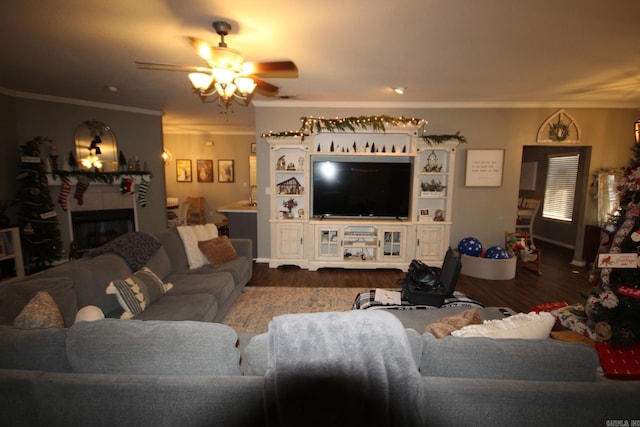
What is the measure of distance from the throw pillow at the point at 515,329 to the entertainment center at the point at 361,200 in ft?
10.1

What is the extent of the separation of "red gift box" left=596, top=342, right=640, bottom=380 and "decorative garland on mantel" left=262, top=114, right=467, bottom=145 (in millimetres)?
3180

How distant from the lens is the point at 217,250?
11.3ft

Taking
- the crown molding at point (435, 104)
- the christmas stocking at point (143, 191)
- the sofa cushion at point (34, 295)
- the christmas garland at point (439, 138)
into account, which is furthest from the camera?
the christmas stocking at point (143, 191)

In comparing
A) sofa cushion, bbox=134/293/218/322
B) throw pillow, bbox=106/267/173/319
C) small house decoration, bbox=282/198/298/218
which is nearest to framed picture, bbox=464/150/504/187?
small house decoration, bbox=282/198/298/218

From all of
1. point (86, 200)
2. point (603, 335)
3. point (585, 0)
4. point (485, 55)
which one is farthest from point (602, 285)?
point (86, 200)

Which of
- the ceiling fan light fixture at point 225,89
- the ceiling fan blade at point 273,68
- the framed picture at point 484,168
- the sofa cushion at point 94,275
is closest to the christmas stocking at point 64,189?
the sofa cushion at point 94,275

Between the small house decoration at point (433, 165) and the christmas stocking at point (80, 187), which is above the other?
the small house decoration at point (433, 165)

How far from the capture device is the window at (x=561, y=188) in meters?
6.00

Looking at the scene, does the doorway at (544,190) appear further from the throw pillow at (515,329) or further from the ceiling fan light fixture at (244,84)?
the ceiling fan light fixture at (244,84)

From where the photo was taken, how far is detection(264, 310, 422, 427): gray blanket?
102 centimetres

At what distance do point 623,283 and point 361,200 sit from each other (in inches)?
124

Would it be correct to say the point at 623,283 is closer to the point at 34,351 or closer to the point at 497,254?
the point at 497,254

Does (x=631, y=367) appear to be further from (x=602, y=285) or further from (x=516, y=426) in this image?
(x=516, y=426)

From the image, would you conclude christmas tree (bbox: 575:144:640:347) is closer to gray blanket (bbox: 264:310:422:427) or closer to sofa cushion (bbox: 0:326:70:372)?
gray blanket (bbox: 264:310:422:427)
